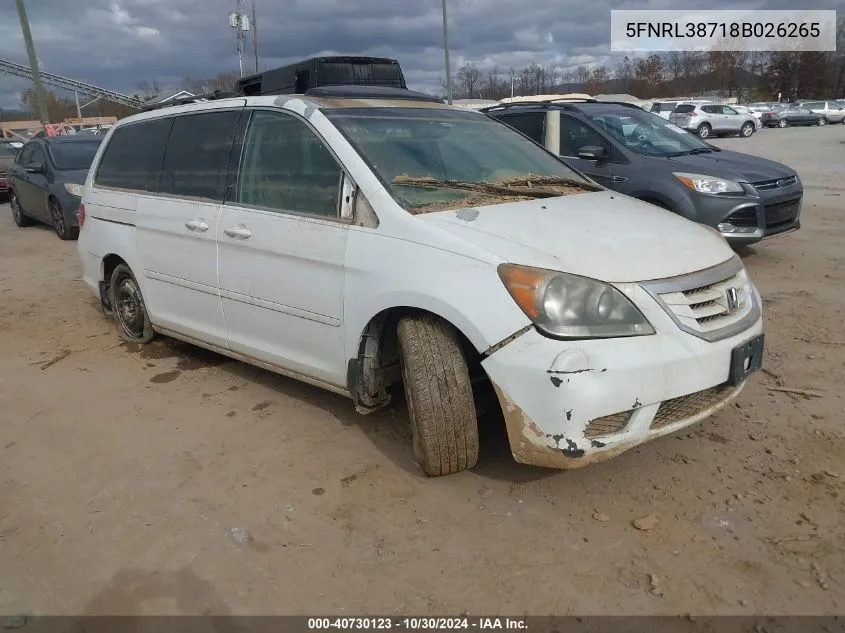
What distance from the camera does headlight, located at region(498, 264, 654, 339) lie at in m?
2.58

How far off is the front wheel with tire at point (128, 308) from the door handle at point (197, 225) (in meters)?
1.11

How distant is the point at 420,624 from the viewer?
2293 millimetres

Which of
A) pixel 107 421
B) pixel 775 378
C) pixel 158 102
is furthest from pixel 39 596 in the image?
pixel 158 102

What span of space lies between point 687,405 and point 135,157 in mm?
4084

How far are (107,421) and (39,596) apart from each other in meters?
1.57

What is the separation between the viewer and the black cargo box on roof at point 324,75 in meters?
7.39

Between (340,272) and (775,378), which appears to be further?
(775,378)

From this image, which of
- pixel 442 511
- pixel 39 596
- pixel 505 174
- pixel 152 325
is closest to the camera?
pixel 39 596

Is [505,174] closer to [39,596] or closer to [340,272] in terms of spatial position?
[340,272]

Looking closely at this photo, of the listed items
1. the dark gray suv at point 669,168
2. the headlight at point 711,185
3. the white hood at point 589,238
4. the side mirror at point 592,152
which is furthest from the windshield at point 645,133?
the white hood at point 589,238

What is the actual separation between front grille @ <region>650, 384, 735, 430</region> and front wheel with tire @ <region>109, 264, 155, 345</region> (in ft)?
12.2

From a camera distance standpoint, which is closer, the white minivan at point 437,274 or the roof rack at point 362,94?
the white minivan at point 437,274

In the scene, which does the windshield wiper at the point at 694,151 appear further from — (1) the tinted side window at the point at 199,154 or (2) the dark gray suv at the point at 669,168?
(1) the tinted side window at the point at 199,154

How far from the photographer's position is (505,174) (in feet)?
12.2
